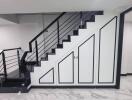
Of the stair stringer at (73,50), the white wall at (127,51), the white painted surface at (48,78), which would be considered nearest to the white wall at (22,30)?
the stair stringer at (73,50)

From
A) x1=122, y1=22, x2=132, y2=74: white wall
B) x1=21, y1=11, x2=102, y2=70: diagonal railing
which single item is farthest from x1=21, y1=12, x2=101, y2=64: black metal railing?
x1=122, y1=22, x2=132, y2=74: white wall

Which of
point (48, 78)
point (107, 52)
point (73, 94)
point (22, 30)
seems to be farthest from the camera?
point (22, 30)

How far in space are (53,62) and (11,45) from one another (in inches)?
113

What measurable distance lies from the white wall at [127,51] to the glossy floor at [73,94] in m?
1.29

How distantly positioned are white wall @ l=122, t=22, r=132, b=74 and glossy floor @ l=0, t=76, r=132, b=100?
1290mm

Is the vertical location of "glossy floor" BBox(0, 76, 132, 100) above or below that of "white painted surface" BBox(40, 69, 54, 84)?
below

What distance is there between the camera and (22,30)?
205 inches

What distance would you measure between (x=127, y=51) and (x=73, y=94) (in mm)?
2928

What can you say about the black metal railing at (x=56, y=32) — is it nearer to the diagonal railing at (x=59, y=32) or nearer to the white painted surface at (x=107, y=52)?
the diagonal railing at (x=59, y=32)

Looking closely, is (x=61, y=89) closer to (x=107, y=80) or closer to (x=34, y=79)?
(x=34, y=79)

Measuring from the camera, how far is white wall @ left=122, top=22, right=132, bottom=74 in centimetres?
457

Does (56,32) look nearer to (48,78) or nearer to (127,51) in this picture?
(48,78)

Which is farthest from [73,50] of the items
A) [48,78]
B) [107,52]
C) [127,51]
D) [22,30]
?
[22,30]

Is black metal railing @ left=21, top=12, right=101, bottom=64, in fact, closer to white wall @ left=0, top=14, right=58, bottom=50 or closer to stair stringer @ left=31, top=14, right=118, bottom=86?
white wall @ left=0, top=14, right=58, bottom=50
